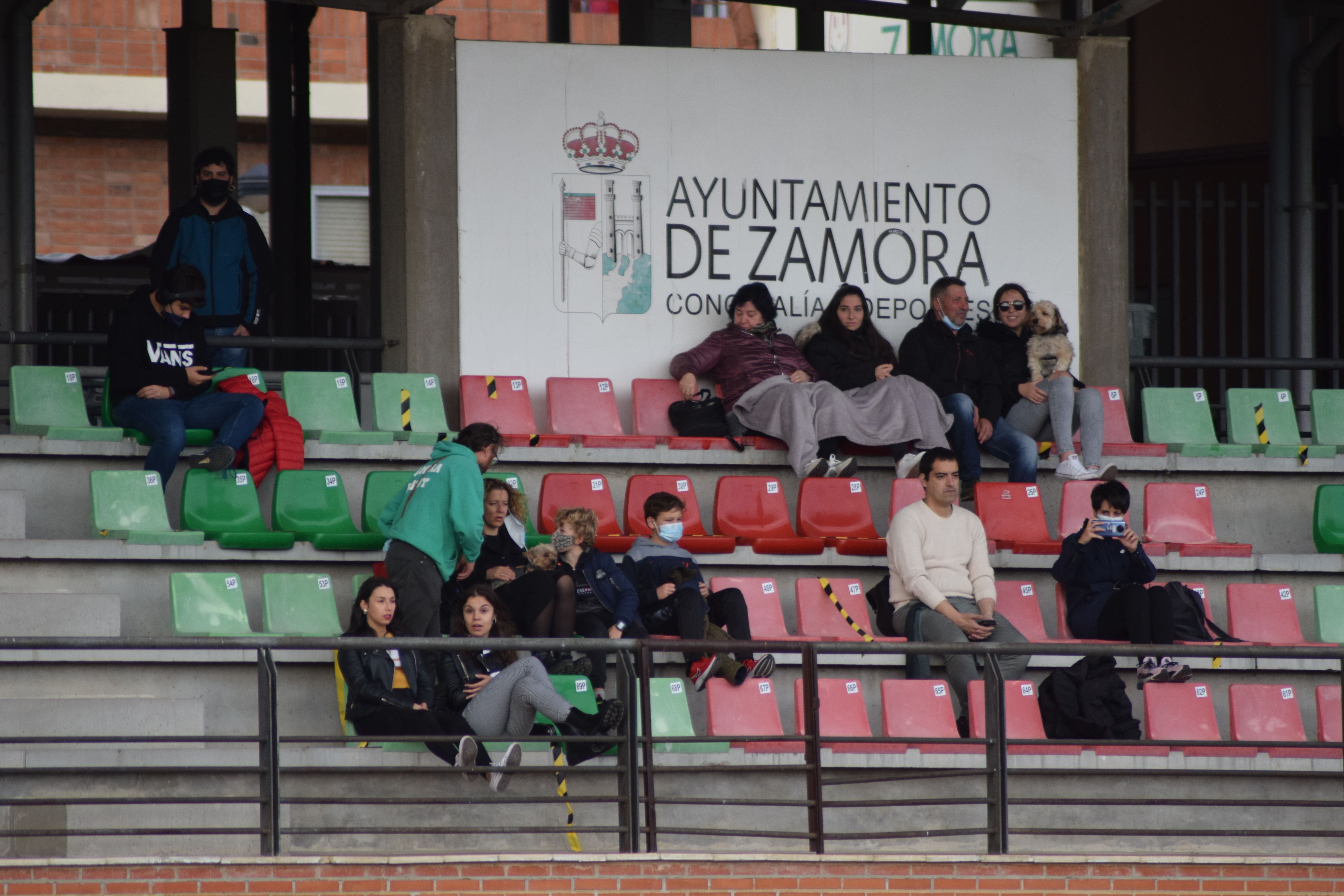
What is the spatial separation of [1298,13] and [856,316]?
5.74 metres

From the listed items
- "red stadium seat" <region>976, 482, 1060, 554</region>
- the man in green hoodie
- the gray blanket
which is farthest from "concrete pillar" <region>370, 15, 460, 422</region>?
"red stadium seat" <region>976, 482, 1060, 554</region>

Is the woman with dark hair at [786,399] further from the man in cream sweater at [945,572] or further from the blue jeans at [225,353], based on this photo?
the blue jeans at [225,353]

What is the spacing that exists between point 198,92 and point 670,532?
24.7 ft

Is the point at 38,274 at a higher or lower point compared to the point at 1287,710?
higher

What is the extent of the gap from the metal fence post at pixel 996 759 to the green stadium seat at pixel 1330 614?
2.71 meters

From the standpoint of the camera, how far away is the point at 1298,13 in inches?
518

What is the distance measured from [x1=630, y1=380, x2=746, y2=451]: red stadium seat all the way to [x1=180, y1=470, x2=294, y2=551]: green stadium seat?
228 cm

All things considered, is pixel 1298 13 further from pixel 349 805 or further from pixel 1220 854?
pixel 349 805

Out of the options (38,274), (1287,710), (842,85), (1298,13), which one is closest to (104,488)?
(842,85)

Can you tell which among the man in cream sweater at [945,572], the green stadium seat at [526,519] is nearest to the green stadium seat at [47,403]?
the green stadium seat at [526,519]

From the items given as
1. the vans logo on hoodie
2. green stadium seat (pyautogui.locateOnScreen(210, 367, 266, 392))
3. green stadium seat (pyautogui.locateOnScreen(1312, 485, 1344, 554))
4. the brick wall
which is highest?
the vans logo on hoodie

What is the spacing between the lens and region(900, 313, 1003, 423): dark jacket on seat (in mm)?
9508

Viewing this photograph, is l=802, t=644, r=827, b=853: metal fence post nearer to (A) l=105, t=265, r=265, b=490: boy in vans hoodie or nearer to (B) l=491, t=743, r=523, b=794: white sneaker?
(B) l=491, t=743, r=523, b=794: white sneaker

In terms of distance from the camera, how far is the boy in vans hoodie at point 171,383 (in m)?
8.27
